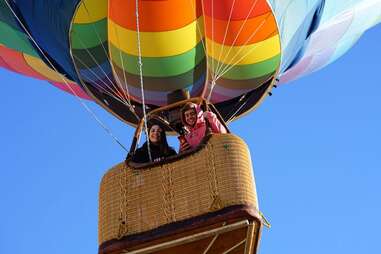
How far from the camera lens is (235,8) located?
6180mm

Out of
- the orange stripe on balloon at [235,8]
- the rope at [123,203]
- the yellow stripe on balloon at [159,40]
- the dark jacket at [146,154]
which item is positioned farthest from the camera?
the yellow stripe on balloon at [159,40]

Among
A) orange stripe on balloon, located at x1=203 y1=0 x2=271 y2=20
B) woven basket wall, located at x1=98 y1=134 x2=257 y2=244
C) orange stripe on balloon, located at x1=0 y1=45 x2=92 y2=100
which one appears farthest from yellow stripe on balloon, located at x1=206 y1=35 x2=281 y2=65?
woven basket wall, located at x1=98 y1=134 x2=257 y2=244

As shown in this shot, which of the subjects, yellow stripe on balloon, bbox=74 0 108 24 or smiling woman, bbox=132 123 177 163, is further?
yellow stripe on balloon, bbox=74 0 108 24

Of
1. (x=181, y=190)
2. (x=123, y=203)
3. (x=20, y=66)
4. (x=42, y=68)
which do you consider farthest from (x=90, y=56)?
(x=181, y=190)

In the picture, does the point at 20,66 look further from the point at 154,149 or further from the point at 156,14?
the point at 154,149

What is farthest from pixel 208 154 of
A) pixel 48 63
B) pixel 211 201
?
pixel 48 63

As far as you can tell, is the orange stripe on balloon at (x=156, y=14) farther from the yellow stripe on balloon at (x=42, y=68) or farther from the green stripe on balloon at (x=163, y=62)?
the yellow stripe on balloon at (x=42, y=68)

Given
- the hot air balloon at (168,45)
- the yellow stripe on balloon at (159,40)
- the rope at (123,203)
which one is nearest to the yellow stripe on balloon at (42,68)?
the hot air balloon at (168,45)

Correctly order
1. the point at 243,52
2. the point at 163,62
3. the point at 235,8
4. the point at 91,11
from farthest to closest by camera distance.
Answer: the point at 243,52, the point at 163,62, the point at 235,8, the point at 91,11

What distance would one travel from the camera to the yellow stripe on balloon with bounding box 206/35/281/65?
636cm

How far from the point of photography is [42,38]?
6223mm

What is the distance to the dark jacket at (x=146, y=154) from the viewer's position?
490cm

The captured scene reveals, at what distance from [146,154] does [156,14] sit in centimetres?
154

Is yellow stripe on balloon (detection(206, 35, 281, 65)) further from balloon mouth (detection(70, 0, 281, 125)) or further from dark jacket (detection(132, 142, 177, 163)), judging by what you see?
dark jacket (detection(132, 142, 177, 163))
